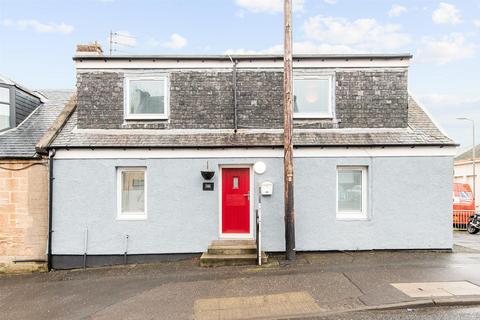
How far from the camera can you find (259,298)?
286 inches

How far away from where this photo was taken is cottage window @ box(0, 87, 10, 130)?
12359 millimetres

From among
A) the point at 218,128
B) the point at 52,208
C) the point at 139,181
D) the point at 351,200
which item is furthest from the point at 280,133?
the point at 52,208

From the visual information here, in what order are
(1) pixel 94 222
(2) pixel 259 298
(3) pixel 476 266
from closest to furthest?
(2) pixel 259 298
(3) pixel 476 266
(1) pixel 94 222

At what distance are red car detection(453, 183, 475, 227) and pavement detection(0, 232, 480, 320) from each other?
41.4 ft

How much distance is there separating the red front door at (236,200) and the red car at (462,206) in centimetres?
1614

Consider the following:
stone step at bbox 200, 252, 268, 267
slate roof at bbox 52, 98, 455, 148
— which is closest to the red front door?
slate roof at bbox 52, 98, 455, 148

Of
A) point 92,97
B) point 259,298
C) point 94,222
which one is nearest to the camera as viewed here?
point 259,298

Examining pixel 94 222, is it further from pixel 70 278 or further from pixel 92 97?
pixel 92 97

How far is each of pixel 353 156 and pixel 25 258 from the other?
9677 mm

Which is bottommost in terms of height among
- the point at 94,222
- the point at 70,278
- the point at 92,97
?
the point at 70,278

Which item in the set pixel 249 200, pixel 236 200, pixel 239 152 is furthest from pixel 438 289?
pixel 239 152

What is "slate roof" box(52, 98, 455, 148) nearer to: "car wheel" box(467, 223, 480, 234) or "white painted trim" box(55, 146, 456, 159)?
"white painted trim" box(55, 146, 456, 159)

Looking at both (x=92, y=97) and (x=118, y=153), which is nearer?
(x=118, y=153)

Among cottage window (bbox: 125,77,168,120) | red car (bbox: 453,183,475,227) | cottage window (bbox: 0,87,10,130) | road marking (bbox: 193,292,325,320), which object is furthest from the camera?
red car (bbox: 453,183,475,227)
